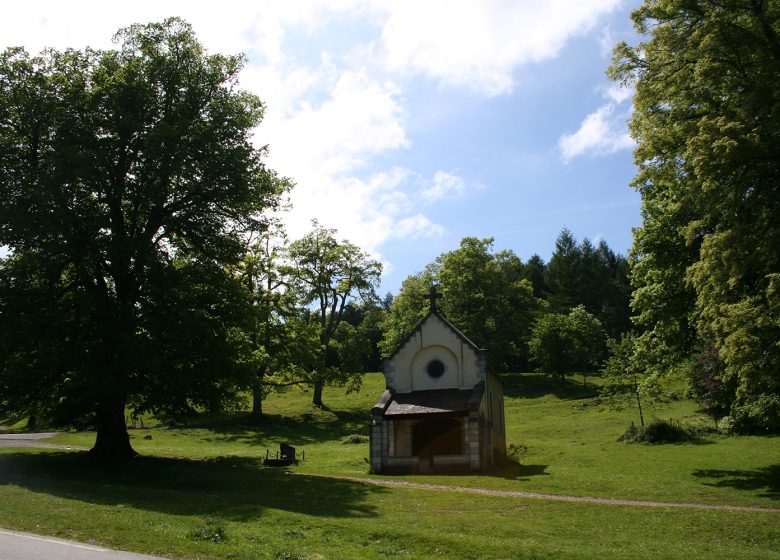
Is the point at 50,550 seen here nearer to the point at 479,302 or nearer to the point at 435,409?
the point at 435,409

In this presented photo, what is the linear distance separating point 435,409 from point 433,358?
11.9 ft

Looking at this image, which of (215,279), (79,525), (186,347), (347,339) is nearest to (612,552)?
(79,525)

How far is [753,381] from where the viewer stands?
17.6 meters

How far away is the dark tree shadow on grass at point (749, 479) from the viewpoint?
21359mm

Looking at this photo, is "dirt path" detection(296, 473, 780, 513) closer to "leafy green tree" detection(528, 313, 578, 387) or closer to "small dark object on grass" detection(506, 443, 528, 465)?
"small dark object on grass" detection(506, 443, 528, 465)

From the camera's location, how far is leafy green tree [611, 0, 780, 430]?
56.7ft

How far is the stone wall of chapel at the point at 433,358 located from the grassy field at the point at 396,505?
16.5 feet

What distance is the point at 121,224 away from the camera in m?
27.5

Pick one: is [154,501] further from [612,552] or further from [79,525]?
[612,552]

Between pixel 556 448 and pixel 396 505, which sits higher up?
pixel 396 505

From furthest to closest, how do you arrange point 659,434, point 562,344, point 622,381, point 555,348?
1. point 562,344
2. point 555,348
3. point 622,381
4. point 659,434

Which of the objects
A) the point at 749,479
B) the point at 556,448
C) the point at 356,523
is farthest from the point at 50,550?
the point at 556,448

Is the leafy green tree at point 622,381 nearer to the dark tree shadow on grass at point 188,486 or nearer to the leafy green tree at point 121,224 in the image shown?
the dark tree shadow on grass at point 188,486

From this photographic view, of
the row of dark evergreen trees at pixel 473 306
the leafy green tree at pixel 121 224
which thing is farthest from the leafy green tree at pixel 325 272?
the leafy green tree at pixel 121 224
